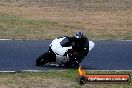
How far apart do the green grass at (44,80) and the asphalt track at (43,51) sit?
1271mm

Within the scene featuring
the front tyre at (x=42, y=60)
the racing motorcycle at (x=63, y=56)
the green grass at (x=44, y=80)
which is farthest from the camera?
the front tyre at (x=42, y=60)

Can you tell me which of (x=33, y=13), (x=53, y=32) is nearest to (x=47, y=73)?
(x=53, y=32)

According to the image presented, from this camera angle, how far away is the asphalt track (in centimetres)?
1823

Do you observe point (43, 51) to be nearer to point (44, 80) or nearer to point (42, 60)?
point (42, 60)

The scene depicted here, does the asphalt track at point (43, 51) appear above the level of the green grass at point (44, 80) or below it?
below

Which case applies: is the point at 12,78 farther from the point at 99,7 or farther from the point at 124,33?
the point at 99,7

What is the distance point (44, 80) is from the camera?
Result: 50.1ft

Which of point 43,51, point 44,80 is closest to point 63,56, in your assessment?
point 44,80

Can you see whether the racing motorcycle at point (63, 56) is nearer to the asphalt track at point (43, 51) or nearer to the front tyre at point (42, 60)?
the front tyre at point (42, 60)

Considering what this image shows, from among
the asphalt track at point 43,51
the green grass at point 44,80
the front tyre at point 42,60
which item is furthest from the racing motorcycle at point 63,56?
the green grass at point 44,80

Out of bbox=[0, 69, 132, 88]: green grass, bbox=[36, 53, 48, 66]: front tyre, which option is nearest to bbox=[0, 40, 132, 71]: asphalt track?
bbox=[36, 53, 48, 66]: front tyre

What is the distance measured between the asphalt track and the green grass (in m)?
1.27

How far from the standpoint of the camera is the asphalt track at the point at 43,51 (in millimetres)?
18234

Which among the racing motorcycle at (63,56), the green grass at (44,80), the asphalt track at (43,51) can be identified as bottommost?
the asphalt track at (43,51)
